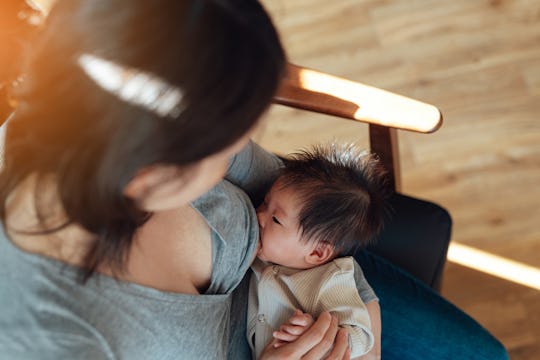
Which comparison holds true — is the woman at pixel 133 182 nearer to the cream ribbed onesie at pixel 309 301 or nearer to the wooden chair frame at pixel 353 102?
the cream ribbed onesie at pixel 309 301

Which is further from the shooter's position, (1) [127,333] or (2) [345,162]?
(2) [345,162]

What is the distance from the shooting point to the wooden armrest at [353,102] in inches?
35.5

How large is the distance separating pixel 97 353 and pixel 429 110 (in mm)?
645

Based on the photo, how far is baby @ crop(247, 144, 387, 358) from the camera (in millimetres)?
863

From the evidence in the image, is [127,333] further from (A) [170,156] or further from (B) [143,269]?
(A) [170,156]

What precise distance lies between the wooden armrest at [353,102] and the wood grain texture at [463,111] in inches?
22.1

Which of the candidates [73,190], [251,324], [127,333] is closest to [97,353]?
[127,333]

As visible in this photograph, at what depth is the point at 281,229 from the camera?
0.90m

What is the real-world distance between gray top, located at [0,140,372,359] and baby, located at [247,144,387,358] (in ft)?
0.30

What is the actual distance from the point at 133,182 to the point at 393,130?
0.61 m

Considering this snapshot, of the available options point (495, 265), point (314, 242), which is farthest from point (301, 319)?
point (495, 265)

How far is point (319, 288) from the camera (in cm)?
86

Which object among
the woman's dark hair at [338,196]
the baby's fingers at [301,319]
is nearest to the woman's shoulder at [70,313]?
the baby's fingers at [301,319]

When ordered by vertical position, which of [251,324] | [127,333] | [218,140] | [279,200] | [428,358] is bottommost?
[428,358]
